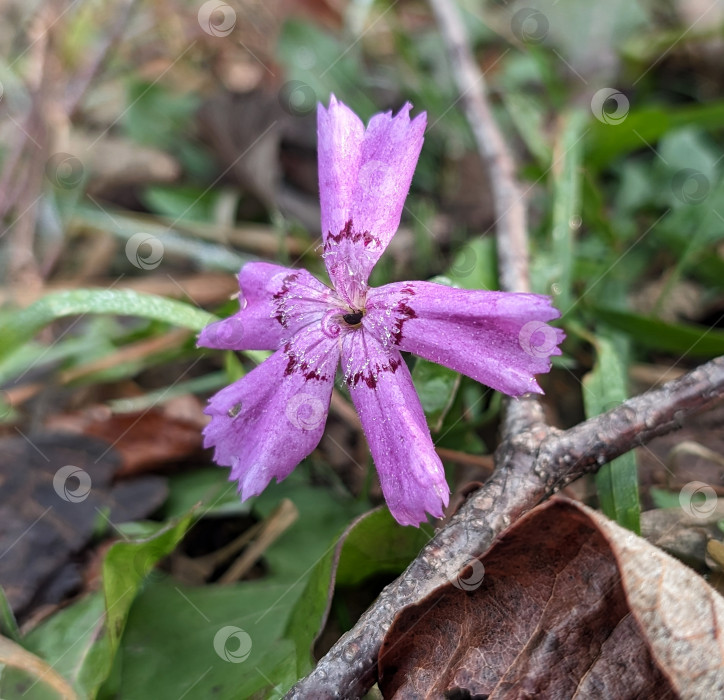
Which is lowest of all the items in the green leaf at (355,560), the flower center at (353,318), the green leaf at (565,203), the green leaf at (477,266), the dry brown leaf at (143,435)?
the dry brown leaf at (143,435)

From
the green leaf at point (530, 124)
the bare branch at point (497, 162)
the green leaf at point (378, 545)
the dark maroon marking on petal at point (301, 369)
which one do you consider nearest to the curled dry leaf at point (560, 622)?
the green leaf at point (378, 545)

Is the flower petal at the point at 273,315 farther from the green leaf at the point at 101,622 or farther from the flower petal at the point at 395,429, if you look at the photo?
the green leaf at the point at 101,622

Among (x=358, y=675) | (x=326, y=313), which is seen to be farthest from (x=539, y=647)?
(x=326, y=313)

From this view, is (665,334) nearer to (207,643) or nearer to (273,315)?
(273,315)

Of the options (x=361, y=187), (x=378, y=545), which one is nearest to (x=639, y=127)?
(x=361, y=187)

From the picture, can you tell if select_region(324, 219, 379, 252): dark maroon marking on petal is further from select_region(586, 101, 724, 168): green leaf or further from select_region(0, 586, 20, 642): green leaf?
select_region(586, 101, 724, 168): green leaf

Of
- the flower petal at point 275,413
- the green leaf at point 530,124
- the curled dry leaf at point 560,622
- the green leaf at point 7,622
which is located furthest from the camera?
the green leaf at point 530,124
